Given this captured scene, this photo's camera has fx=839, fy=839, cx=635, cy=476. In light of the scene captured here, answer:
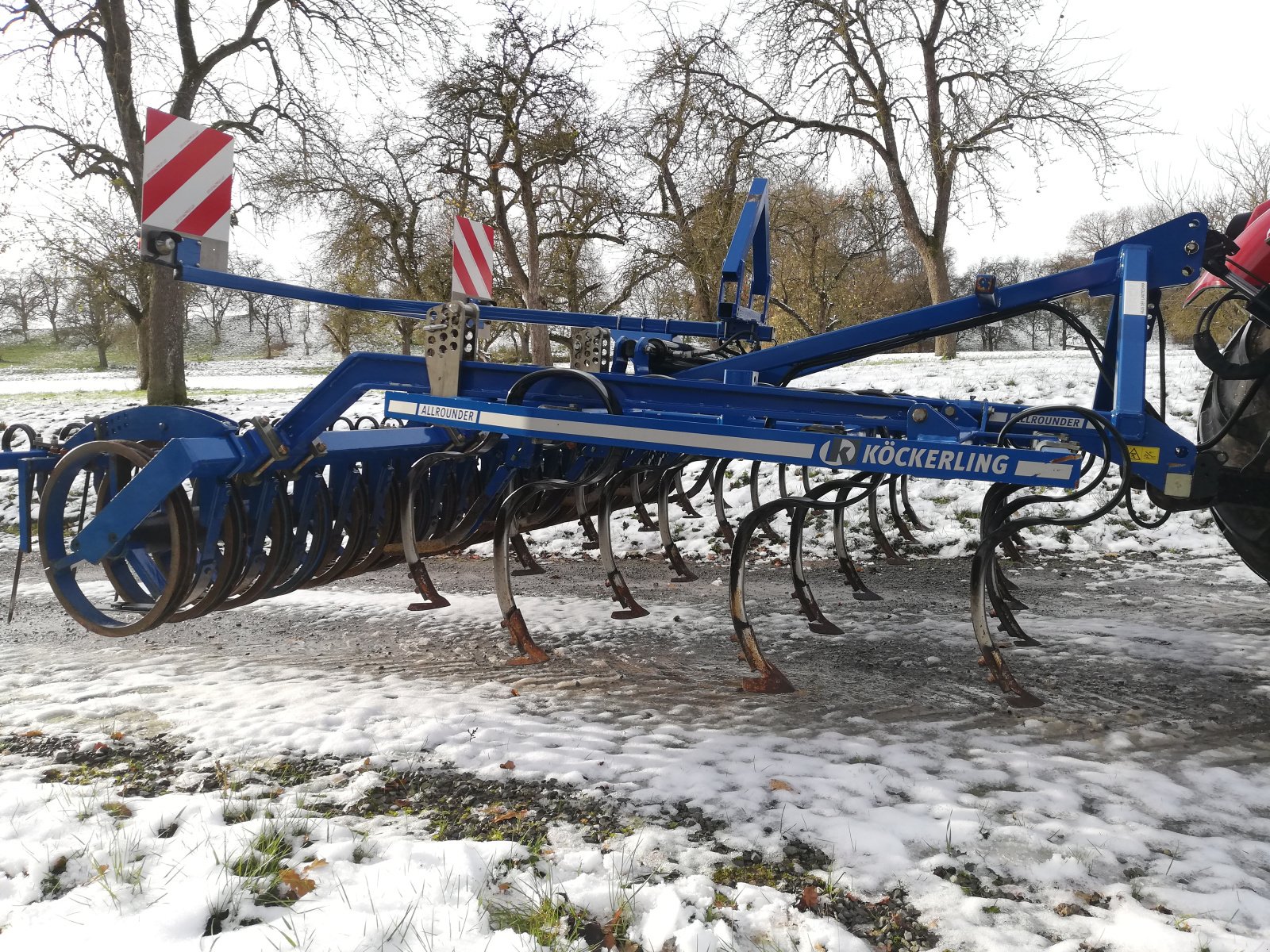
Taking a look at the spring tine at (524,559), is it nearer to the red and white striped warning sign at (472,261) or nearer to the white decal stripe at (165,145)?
the red and white striped warning sign at (472,261)

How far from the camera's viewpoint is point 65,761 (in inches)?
105

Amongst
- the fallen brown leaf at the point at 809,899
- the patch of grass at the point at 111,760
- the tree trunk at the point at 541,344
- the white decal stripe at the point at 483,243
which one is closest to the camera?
the fallen brown leaf at the point at 809,899

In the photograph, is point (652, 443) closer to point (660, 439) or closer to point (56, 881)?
point (660, 439)

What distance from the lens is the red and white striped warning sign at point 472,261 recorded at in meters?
4.47

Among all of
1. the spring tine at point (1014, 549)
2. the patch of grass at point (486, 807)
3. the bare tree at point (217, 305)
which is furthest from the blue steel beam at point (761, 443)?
the bare tree at point (217, 305)

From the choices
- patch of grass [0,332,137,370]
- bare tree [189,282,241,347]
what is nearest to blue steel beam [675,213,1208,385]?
patch of grass [0,332,137,370]

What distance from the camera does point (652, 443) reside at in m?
2.91

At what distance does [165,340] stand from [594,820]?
41.1 feet

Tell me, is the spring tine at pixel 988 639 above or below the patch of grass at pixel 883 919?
above

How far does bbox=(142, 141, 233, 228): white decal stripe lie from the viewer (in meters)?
3.46

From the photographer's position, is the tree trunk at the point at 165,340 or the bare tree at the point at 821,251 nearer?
the tree trunk at the point at 165,340

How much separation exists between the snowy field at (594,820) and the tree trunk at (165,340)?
32.6ft

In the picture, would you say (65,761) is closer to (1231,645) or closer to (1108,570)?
(1231,645)

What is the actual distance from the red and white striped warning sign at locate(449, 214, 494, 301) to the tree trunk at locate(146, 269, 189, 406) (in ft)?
30.6
